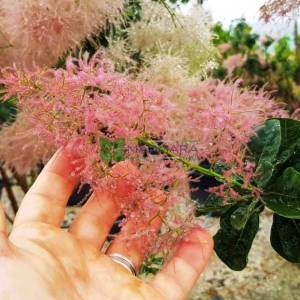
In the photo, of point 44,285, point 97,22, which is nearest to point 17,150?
point 97,22

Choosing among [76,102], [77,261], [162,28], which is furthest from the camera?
[162,28]

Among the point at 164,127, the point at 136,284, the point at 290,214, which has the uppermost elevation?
the point at 164,127

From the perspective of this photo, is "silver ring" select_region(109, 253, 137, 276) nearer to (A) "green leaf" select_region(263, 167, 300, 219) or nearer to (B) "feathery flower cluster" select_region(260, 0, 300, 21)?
(A) "green leaf" select_region(263, 167, 300, 219)

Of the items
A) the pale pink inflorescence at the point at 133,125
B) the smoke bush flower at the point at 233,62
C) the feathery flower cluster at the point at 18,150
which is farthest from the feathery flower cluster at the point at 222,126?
the smoke bush flower at the point at 233,62

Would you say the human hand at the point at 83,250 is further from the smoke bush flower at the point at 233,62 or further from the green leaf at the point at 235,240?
the smoke bush flower at the point at 233,62

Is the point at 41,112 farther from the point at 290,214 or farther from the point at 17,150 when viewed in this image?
the point at 17,150

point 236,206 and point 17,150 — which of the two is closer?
point 236,206
